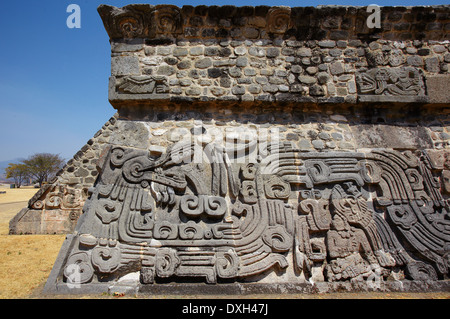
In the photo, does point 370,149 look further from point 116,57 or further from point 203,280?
point 116,57

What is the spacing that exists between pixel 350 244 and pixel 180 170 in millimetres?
2197

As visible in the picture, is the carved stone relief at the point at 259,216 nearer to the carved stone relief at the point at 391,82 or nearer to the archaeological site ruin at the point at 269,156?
the archaeological site ruin at the point at 269,156

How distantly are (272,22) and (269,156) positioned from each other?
1920mm

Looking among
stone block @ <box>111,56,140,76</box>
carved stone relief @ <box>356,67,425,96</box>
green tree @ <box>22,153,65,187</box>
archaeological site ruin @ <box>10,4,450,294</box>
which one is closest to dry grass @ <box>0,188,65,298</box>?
archaeological site ruin @ <box>10,4,450,294</box>

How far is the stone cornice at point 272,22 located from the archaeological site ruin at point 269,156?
0.02 m

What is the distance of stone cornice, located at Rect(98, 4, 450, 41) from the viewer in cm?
358

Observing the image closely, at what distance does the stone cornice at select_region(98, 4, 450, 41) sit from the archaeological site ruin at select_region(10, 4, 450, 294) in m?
0.02

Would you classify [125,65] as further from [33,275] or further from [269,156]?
[33,275]

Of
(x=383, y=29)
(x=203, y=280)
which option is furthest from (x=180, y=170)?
(x=383, y=29)

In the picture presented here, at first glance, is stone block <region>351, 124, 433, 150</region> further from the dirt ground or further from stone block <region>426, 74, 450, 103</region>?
the dirt ground

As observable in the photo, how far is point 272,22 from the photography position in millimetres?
3672

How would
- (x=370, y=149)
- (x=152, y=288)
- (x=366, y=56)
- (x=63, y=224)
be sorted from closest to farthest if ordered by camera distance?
(x=152, y=288), (x=370, y=149), (x=366, y=56), (x=63, y=224)

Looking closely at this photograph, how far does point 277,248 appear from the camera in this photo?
9.46ft

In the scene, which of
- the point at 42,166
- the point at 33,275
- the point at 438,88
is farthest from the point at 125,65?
the point at 42,166
